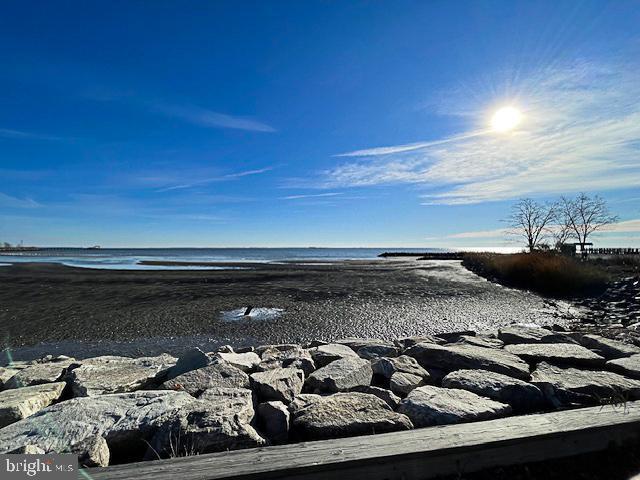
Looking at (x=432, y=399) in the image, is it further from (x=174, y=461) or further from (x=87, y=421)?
(x=87, y=421)

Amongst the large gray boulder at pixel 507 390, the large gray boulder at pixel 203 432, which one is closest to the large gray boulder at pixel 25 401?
the large gray boulder at pixel 203 432

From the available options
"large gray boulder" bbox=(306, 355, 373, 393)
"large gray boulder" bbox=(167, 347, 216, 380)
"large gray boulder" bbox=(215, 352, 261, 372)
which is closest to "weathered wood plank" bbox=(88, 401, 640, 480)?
"large gray boulder" bbox=(306, 355, 373, 393)

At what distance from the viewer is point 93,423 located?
2.64 meters

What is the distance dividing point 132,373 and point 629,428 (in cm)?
502

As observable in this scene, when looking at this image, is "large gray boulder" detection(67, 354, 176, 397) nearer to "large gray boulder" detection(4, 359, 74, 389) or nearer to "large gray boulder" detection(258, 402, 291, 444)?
"large gray boulder" detection(4, 359, 74, 389)

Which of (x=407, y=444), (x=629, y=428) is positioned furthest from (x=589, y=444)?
(x=407, y=444)

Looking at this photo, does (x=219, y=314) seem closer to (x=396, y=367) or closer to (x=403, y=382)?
(x=396, y=367)

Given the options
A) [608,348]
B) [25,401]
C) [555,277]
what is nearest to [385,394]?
[25,401]

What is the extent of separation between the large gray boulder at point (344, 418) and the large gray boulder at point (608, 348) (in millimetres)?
3893

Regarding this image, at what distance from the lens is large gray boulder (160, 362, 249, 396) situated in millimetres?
3512

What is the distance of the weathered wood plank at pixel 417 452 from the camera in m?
1.98

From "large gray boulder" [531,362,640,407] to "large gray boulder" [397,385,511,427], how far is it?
0.83m

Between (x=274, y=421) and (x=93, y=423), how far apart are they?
1435mm

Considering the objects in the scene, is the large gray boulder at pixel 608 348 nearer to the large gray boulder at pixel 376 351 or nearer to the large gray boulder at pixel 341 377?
the large gray boulder at pixel 376 351
